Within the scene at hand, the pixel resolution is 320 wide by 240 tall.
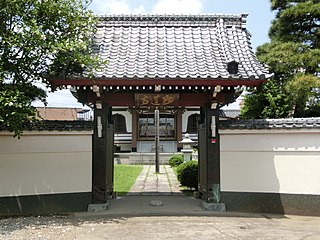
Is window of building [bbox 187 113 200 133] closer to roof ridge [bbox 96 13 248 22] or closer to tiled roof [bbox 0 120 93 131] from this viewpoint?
roof ridge [bbox 96 13 248 22]

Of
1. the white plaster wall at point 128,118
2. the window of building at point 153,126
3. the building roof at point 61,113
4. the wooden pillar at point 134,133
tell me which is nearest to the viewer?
the wooden pillar at point 134,133

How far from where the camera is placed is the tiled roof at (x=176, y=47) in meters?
8.28

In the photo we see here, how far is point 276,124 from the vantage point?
8703 millimetres

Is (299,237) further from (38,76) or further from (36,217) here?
(38,76)

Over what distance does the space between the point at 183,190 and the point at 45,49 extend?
7148 millimetres

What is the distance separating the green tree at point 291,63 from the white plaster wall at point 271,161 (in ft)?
13.3

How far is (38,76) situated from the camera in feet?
26.3

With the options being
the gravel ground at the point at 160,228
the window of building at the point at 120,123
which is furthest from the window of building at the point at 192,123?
the gravel ground at the point at 160,228

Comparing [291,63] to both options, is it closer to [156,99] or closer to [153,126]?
[156,99]

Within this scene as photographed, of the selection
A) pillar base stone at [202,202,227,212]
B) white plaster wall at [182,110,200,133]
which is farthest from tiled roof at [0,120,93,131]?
white plaster wall at [182,110,200,133]

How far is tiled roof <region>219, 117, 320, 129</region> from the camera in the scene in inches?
334

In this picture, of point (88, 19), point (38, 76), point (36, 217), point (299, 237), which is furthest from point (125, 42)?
point (299, 237)

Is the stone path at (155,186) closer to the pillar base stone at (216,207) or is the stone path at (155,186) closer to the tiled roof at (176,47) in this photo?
the pillar base stone at (216,207)

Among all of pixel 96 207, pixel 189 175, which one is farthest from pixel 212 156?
pixel 189 175
